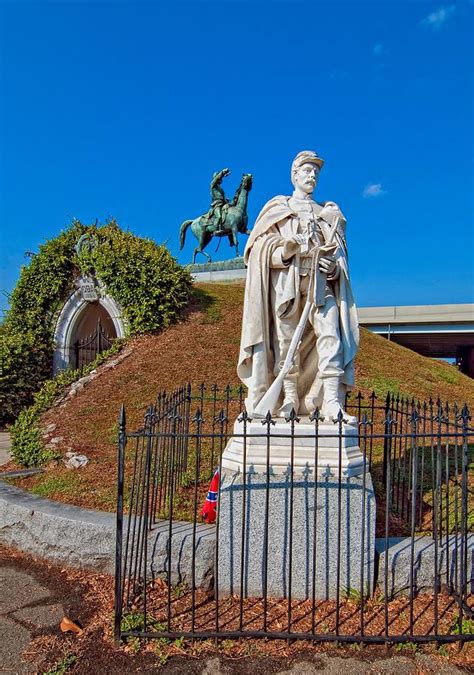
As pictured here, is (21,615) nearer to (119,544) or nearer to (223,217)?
(119,544)

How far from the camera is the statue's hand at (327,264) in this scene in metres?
3.60

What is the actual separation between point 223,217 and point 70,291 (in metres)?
7.27

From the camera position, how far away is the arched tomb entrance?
12062 mm

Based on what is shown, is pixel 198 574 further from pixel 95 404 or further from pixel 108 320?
pixel 108 320

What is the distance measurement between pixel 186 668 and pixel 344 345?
2405 millimetres

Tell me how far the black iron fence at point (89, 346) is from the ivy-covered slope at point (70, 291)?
76 centimetres

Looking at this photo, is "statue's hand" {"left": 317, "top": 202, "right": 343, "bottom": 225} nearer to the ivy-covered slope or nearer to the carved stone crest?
A: the ivy-covered slope

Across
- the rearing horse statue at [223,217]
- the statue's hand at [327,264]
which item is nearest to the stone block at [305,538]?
the statue's hand at [327,264]

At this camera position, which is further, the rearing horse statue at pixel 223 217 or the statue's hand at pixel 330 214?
the rearing horse statue at pixel 223 217

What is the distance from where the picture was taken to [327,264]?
3.60 meters

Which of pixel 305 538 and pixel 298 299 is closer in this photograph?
pixel 305 538

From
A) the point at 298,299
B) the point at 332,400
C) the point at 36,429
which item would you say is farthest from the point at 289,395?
the point at 36,429

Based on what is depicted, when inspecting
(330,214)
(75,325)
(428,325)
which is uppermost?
(428,325)

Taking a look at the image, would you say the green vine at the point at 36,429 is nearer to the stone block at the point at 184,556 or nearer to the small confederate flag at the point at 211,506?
the small confederate flag at the point at 211,506
